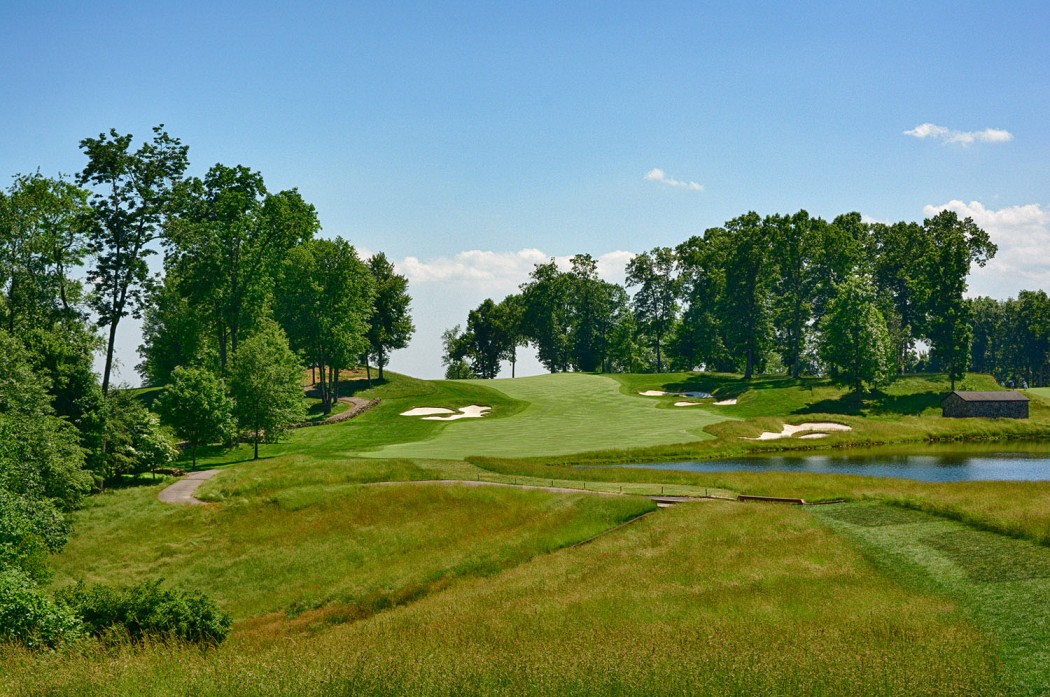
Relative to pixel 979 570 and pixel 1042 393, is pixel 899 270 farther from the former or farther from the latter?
pixel 979 570

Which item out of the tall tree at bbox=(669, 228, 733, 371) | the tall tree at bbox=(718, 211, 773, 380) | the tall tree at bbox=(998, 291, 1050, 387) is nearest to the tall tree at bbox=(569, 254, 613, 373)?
the tall tree at bbox=(669, 228, 733, 371)

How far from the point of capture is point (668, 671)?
38.5ft

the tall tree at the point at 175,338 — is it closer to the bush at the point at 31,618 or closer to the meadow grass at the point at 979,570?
the bush at the point at 31,618

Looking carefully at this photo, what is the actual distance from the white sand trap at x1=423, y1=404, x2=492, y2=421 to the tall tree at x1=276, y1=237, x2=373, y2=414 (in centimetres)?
1340

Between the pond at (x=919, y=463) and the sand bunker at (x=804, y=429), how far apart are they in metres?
5.32

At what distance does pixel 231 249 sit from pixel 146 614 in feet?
162

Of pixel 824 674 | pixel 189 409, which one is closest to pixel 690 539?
pixel 824 674

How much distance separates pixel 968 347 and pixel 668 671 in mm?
98483

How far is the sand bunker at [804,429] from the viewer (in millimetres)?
69000

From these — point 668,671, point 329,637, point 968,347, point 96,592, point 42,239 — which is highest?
point 42,239

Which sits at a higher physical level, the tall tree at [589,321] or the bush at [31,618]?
the tall tree at [589,321]

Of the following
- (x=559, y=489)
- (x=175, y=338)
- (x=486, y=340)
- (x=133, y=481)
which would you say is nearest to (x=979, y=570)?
(x=559, y=489)

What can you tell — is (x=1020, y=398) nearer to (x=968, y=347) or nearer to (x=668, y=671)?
(x=968, y=347)

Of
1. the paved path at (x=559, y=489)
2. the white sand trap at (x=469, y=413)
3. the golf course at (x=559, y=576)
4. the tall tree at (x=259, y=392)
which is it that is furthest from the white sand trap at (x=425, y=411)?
the paved path at (x=559, y=489)
